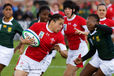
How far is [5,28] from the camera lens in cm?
895

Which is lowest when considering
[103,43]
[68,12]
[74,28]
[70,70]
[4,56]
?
[70,70]

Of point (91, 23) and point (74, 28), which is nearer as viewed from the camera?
point (91, 23)

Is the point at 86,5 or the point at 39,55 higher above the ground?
the point at 39,55

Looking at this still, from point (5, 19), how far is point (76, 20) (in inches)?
73.6

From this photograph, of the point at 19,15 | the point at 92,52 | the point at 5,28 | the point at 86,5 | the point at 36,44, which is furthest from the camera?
the point at 86,5

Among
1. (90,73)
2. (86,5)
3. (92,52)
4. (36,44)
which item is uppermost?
(36,44)

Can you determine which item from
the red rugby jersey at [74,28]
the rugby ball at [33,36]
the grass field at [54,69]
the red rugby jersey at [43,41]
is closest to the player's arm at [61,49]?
the red rugby jersey at [43,41]

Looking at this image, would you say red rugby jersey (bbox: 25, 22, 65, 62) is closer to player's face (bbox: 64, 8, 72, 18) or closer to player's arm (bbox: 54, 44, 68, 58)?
player's arm (bbox: 54, 44, 68, 58)

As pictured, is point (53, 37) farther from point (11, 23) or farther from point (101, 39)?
point (11, 23)

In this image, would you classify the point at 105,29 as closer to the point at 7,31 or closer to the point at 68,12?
the point at 68,12

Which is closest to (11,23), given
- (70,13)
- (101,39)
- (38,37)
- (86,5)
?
(70,13)

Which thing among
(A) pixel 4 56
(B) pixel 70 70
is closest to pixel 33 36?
(B) pixel 70 70

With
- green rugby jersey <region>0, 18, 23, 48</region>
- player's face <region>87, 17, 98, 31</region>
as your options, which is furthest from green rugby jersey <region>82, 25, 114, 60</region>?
green rugby jersey <region>0, 18, 23, 48</region>

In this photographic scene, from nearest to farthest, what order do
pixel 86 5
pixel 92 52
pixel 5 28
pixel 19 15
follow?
pixel 92 52
pixel 5 28
pixel 19 15
pixel 86 5
